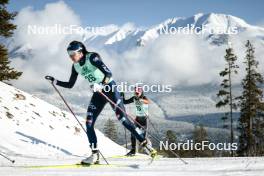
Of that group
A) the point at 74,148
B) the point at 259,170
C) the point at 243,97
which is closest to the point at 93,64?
the point at 259,170

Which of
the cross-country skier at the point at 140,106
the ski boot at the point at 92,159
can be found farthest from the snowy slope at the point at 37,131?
the ski boot at the point at 92,159

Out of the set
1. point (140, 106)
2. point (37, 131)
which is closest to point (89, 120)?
point (140, 106)

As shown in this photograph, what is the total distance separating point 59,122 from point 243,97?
26869 millimetres

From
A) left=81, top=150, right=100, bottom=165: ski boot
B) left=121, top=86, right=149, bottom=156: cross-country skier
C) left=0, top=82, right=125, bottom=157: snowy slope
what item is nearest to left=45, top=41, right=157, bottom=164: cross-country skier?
left=81, top=150, right=100, bottom=165: ski boot

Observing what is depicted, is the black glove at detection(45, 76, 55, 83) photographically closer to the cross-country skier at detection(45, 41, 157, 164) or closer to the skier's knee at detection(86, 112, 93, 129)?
the cross-country skier at detection(45, 41, 157, 164)

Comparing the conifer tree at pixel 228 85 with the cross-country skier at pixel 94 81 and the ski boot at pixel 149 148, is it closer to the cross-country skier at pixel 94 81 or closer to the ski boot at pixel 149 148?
the ski boot at pixel 149 148

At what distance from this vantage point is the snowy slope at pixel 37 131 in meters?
16.2

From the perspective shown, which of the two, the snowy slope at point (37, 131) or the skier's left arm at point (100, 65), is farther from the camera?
the snowy slope at point (37, 131)

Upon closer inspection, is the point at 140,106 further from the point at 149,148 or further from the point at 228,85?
the point at 228,85

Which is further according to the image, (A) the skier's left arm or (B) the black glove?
(B) the black glove

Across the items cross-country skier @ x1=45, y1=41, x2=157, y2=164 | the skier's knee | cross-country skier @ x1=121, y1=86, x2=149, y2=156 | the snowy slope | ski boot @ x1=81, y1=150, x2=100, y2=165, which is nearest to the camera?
cross-country skier @ x1=45, y1=41, x2=157, y2=164

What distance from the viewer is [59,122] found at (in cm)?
2112

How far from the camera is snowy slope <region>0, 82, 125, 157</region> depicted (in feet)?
53.1

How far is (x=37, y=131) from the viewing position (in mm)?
18484
